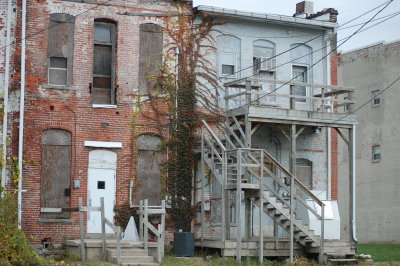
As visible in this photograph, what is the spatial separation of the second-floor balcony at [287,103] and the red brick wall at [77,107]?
3.27 meters

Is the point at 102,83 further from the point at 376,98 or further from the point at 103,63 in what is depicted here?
the point at 376,98

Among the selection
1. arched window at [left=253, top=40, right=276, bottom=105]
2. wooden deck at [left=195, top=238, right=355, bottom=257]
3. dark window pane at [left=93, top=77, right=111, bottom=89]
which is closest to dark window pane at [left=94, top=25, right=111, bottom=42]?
dark window pane at [left=93, top=77, right=111, bottom=89]

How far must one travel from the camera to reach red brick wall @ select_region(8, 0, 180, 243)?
23406 millimetres

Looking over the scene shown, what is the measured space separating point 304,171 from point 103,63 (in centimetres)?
862

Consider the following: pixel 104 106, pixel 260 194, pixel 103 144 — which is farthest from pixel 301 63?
pixel 103 144

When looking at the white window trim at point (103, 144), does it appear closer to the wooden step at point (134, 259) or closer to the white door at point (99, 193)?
the white door at point (99, 193)

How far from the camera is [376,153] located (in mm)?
40344

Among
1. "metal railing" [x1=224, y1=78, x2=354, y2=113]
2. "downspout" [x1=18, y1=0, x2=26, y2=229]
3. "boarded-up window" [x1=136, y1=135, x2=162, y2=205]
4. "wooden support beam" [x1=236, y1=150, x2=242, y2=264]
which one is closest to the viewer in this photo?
"wooden support beam" [x1=236, y1=150, x2=242, y2=264]

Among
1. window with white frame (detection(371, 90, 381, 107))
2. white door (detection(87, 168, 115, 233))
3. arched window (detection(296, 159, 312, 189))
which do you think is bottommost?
white door (detection(87, 168, 115, 233))

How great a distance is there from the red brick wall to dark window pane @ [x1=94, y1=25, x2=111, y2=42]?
349 mm

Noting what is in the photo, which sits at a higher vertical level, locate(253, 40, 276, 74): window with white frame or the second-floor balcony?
locate(253, 40, 276, 74): window with white frame

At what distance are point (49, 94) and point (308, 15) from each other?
38.2ft

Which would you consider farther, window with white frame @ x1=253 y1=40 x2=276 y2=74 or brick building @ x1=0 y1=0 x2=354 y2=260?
window with white frame @ x1=253 y1=40 x2=276 y2=74

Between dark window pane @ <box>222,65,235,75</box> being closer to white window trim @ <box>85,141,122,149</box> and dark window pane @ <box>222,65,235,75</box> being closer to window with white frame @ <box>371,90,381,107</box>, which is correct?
white window trim @ <box>85,141,122,149</box>
